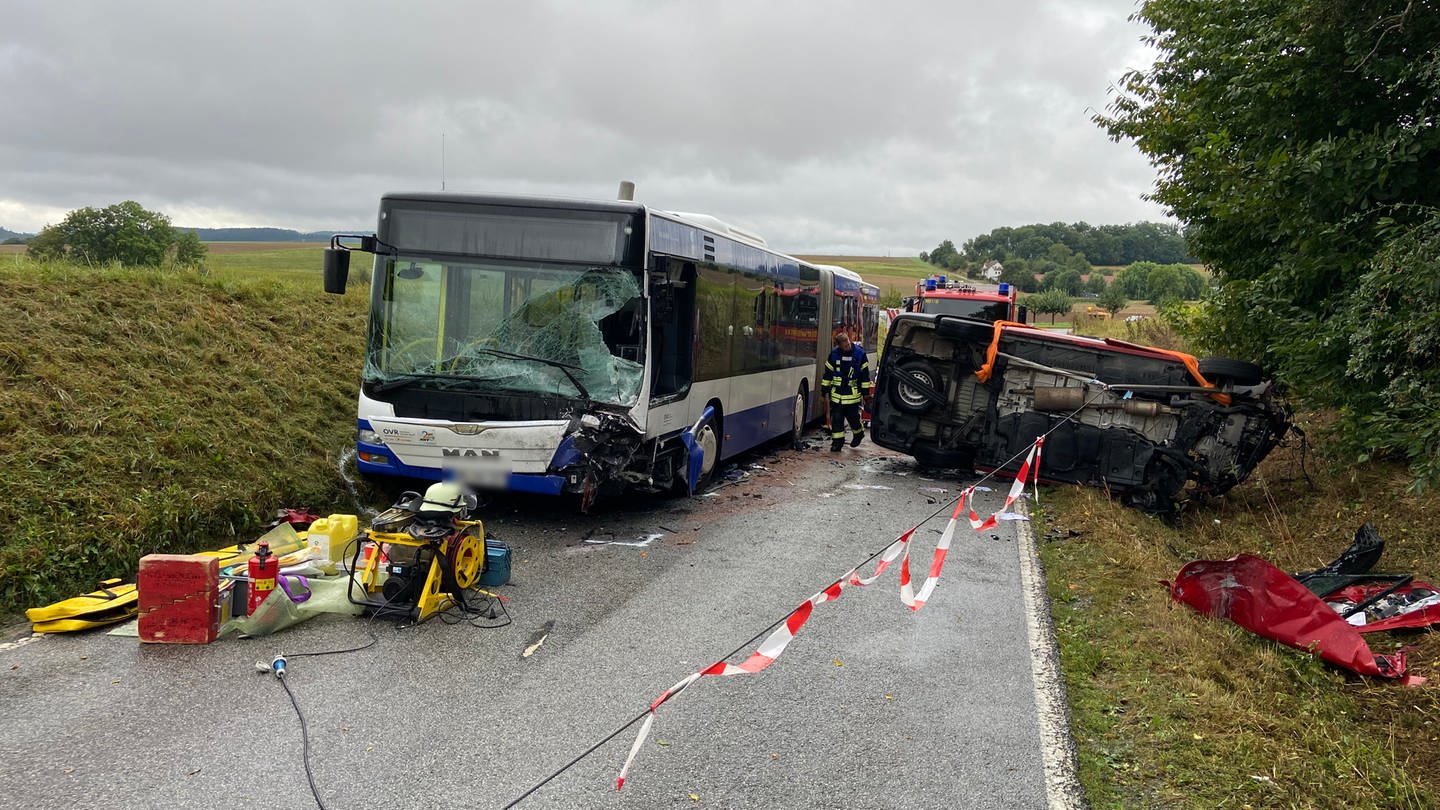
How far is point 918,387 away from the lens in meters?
11.6

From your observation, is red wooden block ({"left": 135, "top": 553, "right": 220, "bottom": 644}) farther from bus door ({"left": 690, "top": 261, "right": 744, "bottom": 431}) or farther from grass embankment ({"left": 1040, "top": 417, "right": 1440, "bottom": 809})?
bus door ({"left": 690, "top": 261, "right": 744, "bottom": 431})

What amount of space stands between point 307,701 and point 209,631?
1.17 meters

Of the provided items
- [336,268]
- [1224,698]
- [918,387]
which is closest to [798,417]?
[918,387]

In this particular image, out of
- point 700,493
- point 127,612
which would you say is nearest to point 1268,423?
point 700,493

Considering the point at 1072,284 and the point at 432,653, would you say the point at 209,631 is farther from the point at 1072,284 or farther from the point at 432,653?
the point at 1072,284

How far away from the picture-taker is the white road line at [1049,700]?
3.91 meters

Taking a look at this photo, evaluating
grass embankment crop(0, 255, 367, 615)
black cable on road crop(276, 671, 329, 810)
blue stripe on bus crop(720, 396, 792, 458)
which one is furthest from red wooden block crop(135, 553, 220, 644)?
blue stripe on bus crop(720, 396, 792, 458)

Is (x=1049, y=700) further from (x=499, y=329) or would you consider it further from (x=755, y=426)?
(x=755, y=426)

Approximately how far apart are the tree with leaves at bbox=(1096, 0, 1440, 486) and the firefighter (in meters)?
5.12

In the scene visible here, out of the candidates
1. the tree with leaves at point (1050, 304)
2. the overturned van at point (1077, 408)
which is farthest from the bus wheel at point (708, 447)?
the tree with leaves at point (1050, 304)

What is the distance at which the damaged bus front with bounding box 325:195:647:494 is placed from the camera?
7.93 meters

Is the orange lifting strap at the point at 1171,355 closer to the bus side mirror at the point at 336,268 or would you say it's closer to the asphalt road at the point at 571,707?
the asphalt road at the point at 571,707

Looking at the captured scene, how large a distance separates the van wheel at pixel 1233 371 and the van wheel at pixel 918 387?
9.67 ft

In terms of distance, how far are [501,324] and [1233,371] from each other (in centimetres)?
737
